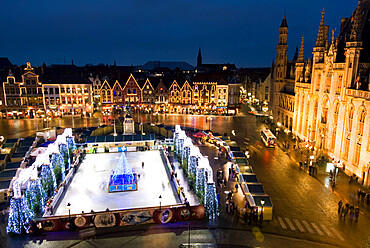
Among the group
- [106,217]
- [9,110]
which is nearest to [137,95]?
[9,110]

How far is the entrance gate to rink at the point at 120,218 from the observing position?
2323cm

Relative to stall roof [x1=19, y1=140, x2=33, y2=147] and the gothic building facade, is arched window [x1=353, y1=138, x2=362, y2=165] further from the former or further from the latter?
stall roof [x1=19, y1=140, x2=33, y2=147]

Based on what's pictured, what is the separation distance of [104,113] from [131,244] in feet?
208

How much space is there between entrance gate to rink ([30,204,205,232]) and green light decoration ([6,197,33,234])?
751 millimetres

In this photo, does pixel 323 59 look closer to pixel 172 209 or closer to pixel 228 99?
pixel 172 209

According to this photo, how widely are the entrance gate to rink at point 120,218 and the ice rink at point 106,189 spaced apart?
2673mm

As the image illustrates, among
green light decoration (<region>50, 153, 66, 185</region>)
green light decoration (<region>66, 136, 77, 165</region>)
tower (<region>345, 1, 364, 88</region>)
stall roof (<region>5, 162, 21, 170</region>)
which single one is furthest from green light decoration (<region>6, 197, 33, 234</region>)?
tower (<region>345, 1, 364, 88</region>)

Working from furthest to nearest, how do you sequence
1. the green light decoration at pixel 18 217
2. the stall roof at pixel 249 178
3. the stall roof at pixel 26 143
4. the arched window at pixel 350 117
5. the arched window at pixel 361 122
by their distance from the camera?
the stall roof at pixel 26 143 → the arched window at pixel 350 117 → the arched window at pixel 361 122 → the stall roof at pixel 249 178 → the green light decoration at pixel 18 217

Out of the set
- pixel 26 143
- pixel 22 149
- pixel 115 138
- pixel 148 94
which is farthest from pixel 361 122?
pixel 148 94

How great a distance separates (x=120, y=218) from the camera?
24078 millimetres

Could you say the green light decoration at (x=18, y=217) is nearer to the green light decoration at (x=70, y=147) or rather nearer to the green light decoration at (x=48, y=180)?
the green light decoration at (x=48, y=180)

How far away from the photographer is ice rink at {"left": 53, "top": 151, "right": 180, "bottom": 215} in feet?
90.1

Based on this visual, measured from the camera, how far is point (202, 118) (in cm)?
7769

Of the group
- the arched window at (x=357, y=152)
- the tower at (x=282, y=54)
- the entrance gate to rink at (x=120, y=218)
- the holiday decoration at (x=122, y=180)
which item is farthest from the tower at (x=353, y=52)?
the tower at (x=282, y=54)
